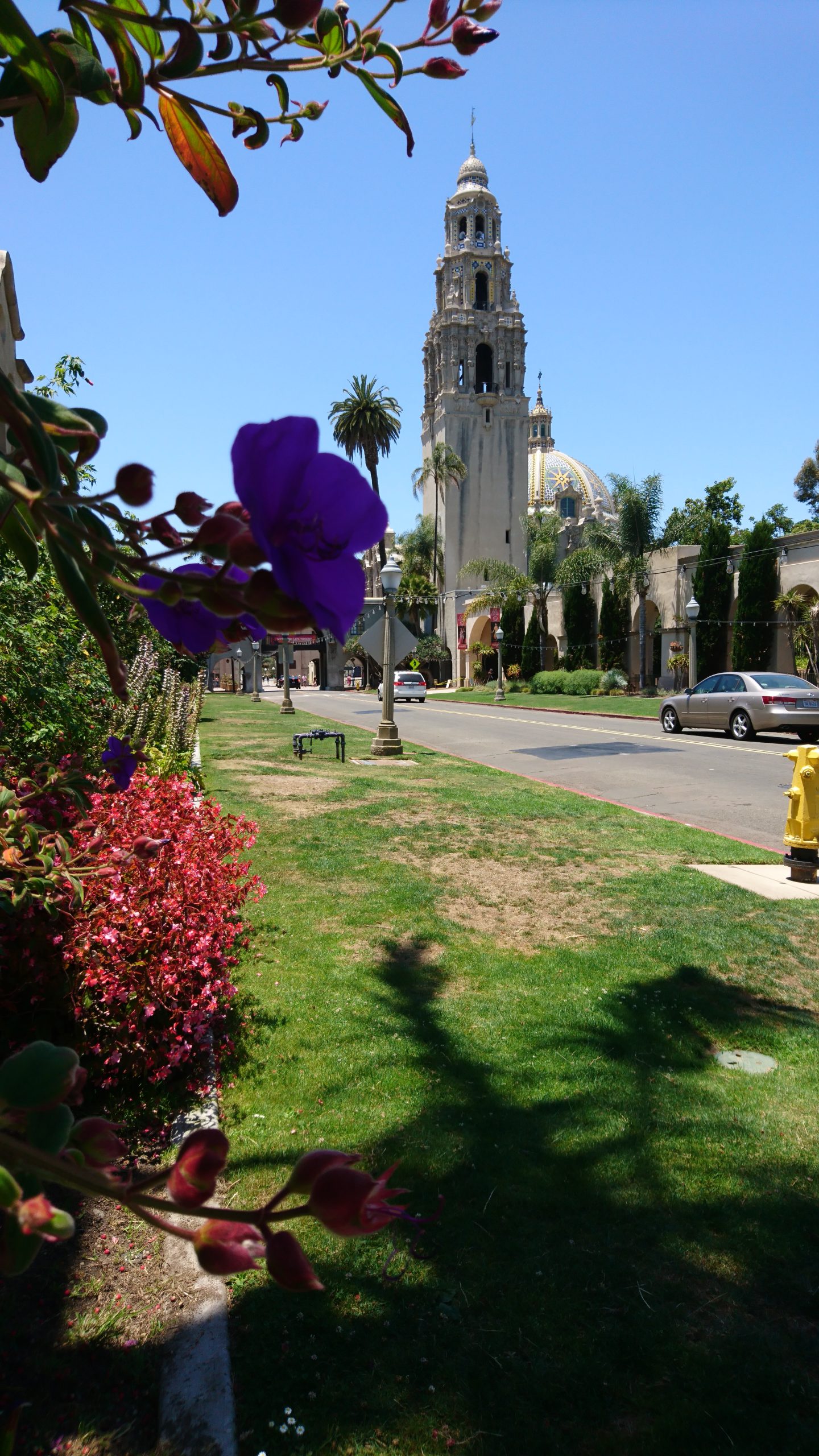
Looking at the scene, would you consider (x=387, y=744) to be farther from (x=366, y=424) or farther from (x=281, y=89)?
(x=366, y=424)

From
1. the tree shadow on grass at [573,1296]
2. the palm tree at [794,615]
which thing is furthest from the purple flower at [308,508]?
the palm tree at [794,615]

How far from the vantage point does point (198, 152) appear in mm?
1322

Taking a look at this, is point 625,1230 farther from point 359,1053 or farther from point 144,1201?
point 144,1201

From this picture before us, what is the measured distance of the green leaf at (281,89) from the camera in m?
1.45

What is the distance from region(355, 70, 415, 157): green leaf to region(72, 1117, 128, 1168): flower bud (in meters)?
1.42

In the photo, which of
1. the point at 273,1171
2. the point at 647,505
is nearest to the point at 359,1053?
the point at 273,1171

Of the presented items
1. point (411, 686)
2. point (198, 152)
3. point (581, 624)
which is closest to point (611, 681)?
point (581, 624)

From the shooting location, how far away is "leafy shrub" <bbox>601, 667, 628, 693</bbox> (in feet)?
135

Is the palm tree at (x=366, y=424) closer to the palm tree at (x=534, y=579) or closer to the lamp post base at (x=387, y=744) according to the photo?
the palm tree at (x=534, y=579)

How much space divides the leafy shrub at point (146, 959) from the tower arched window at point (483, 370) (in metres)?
76.1

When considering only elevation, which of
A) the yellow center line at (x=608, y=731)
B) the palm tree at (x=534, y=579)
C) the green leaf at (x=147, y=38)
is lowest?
the yellow center line at (x=608, y=731)

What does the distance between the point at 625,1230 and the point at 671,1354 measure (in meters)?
0.51

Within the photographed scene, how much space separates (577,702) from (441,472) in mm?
38853

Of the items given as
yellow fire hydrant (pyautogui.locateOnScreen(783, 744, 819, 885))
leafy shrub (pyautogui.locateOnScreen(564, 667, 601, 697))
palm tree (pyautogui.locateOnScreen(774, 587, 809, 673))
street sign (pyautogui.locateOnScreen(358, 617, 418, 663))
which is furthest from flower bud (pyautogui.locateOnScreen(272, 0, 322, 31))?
leafy shrub (pyautogui.locateOnScreen(564, 667, 601, 697))
